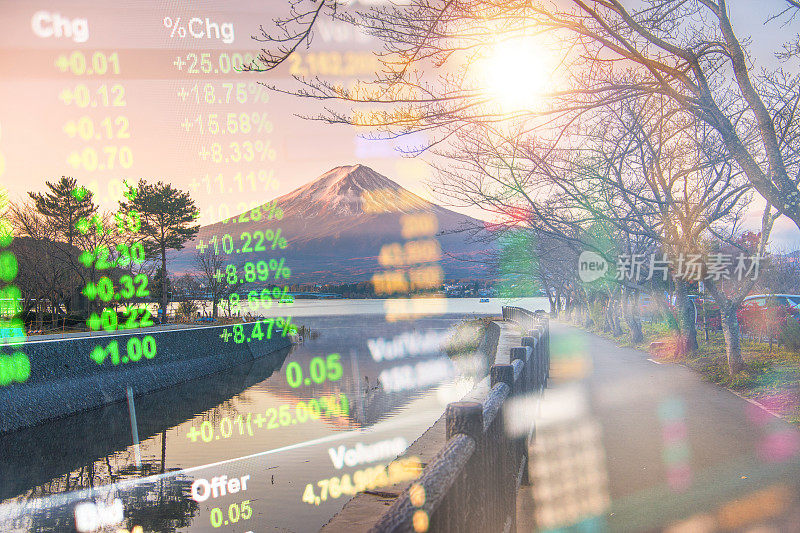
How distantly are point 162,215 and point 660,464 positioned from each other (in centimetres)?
6691

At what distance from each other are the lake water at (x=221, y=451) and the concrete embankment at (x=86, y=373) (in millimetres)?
516

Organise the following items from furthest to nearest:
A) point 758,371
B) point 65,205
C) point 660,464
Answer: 1. point 65,205
2. point 758,371
3. point 660,464

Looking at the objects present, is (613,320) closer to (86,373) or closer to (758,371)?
(758,371)

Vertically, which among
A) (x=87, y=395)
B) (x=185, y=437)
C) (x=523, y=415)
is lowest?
(x=185, y=437)

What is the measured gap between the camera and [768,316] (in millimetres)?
20922

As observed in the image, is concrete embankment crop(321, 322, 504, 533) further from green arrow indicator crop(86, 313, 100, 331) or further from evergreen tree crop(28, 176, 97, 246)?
evergreen tree crop(28, 176, 97, 246)

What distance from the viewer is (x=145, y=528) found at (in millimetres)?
12328

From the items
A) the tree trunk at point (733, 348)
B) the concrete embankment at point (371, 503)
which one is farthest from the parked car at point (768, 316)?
the concrete embankment at point (371, 503)

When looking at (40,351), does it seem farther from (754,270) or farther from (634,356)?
(754,270)

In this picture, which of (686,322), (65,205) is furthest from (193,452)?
(65,205)

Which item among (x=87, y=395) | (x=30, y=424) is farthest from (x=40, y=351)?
(x=87, y=395)

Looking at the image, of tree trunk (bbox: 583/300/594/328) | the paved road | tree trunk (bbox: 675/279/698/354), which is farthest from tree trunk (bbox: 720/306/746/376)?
tree trunk (bbox: 583/300/594/328)

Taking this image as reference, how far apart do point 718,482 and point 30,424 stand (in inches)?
761

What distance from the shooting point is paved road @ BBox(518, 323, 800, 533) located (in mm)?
6164
